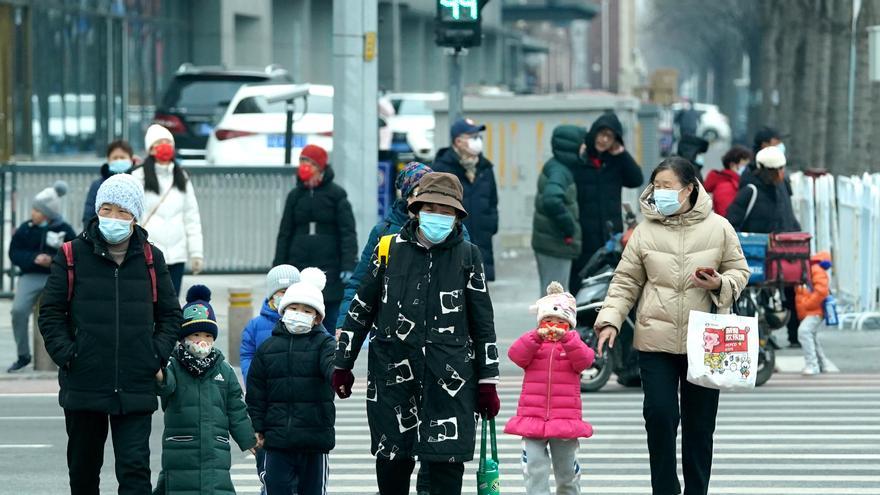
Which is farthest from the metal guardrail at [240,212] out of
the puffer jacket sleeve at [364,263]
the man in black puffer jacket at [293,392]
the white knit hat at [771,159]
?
the man in black puffer jacket at [293,392]

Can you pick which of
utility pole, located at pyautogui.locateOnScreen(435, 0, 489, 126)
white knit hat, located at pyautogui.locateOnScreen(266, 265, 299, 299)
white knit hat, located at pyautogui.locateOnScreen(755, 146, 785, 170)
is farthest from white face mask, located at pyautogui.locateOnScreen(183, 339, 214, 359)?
utility pole, located at pyautogui.locateOnScreen(435, 0, 489, 126)

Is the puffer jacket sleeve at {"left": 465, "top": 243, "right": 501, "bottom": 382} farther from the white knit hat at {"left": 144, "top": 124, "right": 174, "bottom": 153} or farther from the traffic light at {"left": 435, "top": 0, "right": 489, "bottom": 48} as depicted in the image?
the traffic light at {"left": 435, "top": 0, "right": 489, "bottom": 48}

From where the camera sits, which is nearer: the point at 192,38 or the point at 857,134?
the point at 857,134

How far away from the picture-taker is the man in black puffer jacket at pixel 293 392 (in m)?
8.45

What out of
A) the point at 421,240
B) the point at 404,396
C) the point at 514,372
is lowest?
the point at 514,372

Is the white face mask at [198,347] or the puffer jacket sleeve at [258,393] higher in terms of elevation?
the white face mask at [198,347]

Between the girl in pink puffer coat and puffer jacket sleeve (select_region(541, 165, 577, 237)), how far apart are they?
586 centimetres

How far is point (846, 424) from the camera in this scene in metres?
12.4

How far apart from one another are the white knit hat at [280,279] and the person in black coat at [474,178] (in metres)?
4.91

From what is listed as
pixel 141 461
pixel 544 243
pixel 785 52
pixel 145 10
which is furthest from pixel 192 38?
pixel 141 461

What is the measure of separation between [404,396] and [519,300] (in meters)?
12.5

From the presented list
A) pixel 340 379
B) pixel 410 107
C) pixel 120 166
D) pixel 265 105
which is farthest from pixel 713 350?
pixel 410 107

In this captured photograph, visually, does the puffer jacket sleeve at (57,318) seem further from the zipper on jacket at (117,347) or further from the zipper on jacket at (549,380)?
the zipper on jacket at (549,380)

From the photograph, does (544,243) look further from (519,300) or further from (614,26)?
(614,26)
